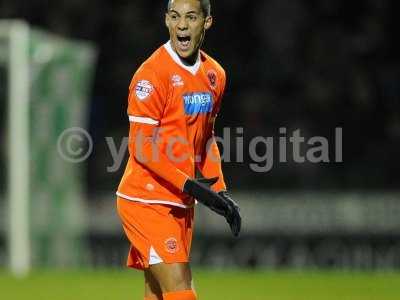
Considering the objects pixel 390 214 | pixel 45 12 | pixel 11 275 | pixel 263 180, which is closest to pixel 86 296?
pixel 11 275

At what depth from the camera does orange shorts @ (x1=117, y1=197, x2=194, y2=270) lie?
4.83 m

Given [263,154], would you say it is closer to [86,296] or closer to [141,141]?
[86,296]

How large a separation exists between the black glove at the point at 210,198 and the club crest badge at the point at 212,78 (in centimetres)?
51

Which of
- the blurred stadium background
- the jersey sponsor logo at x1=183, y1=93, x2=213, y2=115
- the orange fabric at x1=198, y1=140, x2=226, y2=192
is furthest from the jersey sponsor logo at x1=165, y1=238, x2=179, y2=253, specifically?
the blurred stadium background

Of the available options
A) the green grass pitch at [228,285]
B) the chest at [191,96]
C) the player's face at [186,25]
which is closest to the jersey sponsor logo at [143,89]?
the chest at [191,96]

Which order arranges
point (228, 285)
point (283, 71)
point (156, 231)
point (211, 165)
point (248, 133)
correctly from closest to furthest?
1. point (156, 231)
2. point (211, 165)
3. point (228, 285)
4. point (248, 133)
5. point (283, 71)

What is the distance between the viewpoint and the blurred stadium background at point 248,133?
35.1 ft

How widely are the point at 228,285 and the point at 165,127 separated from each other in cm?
499

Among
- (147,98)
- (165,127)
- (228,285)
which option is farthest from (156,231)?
(228,285)

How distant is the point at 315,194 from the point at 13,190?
3091 millimetres

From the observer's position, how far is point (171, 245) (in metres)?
4.84

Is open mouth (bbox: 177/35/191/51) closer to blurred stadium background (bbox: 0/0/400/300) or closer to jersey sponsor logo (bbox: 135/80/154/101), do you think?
jersey sponsor logo (bbox: 135/80/154/101)

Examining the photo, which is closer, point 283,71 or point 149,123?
point 149,123

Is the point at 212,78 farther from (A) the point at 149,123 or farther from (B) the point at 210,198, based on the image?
(B) the point at 210,198
